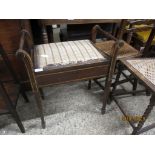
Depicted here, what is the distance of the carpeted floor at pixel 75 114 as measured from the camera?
1213 mm

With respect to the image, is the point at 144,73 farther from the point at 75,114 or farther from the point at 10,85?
the point at 10,85

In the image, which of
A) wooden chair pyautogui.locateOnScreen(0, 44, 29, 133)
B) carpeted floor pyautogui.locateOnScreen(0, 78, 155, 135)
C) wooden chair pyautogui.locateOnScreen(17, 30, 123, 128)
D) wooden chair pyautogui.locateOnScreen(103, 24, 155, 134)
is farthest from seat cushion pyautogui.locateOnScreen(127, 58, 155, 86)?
wooden chair pyautogui.locateOnScreen(0, 44, 29, 133)

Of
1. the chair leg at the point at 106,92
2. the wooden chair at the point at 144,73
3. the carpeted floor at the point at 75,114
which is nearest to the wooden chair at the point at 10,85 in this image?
the carpeted floor at the point at 75,114

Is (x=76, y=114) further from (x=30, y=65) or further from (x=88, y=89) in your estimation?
(x=30, y=65)

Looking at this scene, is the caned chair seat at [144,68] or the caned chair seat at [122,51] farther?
the caned chair seat at [122,51]

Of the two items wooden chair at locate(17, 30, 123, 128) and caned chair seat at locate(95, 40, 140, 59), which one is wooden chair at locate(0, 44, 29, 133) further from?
caned chair seat at locate(95, 40, 140, 59)

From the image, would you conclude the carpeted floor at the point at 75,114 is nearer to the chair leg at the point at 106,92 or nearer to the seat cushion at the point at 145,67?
the chair leg at the point at 106,92

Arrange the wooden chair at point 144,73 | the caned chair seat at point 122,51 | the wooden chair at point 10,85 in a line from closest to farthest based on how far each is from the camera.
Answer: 1. the wooden chair at point 144,73
2. the wooden chair at point 10,85
3. the caned chair seat at point 122,51

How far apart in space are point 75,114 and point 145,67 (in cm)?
66

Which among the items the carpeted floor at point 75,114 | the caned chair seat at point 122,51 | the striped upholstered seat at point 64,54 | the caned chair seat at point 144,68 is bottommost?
the carpeted floor at point 75,114

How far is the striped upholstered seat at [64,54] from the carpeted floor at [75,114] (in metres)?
0.53

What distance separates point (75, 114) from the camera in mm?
1333

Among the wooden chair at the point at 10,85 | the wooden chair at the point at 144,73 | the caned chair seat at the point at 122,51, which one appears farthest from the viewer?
the caned chair seat at the point at 122,51
